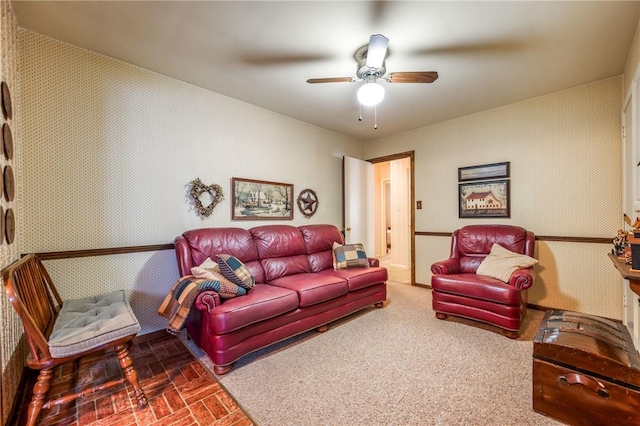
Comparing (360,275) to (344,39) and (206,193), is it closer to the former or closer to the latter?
(206,193)

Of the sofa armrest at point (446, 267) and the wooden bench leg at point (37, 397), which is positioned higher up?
the sofa armrest at point (446, 267)

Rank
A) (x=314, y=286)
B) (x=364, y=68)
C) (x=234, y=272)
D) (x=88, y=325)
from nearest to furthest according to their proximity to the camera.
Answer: (x=88, y=325), (x=364, y=68), (x=234, y=272), (x=314, y=286)

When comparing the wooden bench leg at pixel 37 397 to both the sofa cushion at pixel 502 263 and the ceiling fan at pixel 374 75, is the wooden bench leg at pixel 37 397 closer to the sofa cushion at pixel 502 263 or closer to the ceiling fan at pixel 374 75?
the ceiling fan at pixel 374 75

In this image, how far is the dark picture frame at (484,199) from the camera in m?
3.68

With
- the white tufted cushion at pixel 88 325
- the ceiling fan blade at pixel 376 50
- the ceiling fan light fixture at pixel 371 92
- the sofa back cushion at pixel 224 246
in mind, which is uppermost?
the ceiling fan blade at pixel 376 50

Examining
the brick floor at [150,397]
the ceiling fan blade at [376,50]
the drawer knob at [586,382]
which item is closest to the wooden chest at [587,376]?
the drawer knob at [586,382]

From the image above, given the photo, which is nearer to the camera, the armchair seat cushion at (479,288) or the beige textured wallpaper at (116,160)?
the beige textured wallpaper at (116,160)

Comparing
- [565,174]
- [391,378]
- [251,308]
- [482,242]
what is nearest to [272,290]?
[251,308]

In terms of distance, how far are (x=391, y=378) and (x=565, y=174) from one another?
324 cm

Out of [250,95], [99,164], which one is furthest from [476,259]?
[99,164]

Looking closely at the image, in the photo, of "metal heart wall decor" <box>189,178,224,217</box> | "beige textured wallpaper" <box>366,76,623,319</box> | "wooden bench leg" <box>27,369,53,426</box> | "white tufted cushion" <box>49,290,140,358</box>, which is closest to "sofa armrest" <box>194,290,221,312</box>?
"white tufted cushion" <box>49,290,140,358</box>

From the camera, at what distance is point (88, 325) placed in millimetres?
1691

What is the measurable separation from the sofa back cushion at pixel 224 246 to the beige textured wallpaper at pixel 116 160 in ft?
1.11

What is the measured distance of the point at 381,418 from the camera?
160cm
